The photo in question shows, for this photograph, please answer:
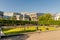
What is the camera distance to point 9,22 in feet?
125

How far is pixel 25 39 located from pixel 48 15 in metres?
45.5

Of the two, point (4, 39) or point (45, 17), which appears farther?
point (45, 17)

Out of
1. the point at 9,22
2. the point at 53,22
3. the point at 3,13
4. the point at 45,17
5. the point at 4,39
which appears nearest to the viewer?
the point at 4,39

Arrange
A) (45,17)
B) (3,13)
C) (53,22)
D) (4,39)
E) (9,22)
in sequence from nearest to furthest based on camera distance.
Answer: (4,39) → (9,22) → (53,22) → (45,17) → (3,13)

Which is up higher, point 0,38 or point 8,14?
point 8,14

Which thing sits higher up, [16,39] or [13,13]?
[13,13]

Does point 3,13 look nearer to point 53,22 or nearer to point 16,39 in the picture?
point 53,22

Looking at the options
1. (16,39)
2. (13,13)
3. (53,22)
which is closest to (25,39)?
(16,39)

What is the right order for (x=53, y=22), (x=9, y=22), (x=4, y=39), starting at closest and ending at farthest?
(x=4, y=39) → (x=9, y=22) → (x=53, y=22)

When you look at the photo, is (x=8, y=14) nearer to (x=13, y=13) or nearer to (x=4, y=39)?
(x=13, y=13)

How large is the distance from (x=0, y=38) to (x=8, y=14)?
67.9m

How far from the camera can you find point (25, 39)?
10539 mm

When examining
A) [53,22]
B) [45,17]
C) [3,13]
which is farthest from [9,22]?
[3,13]

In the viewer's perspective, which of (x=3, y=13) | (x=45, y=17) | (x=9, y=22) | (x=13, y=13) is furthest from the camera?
(x=3, y=13)
